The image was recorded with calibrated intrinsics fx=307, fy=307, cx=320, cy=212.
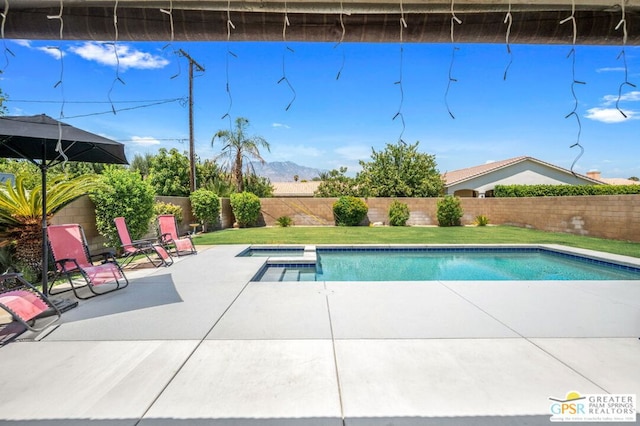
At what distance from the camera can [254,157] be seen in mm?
21672

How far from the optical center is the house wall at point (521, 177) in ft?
90.0

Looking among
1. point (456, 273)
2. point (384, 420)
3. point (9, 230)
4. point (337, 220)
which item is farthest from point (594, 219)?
point (9, 230)

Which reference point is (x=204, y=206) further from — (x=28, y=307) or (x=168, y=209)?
(x=28, y=307)


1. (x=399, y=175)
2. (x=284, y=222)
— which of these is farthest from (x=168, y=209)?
(x=399, y=175)

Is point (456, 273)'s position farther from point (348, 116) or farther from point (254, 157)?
point (254, 157)

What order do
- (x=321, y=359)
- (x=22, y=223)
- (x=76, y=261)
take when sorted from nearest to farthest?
(x=321, y=359) → (x=76, y=261) → (x=22, y=223)

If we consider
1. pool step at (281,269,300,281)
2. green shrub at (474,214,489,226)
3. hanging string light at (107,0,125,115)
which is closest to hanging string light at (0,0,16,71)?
hanging string light at (107,0,125,115)

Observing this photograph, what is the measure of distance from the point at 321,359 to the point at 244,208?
Result: 54.8ft

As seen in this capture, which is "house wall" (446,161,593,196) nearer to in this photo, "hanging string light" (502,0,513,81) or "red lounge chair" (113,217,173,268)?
"red lounge chair" (113,217,173,268)

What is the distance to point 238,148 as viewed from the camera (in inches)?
842

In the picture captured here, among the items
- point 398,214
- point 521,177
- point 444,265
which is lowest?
point 444,265

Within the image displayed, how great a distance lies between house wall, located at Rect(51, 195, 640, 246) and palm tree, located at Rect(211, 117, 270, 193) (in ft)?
9.90

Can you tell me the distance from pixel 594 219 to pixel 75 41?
Answer: 17947 millimetres

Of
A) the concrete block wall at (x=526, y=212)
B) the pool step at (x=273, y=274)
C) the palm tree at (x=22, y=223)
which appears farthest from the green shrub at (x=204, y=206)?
the palm tree at (x=22, y=223)
